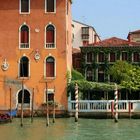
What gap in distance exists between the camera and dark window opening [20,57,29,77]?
2517 centimetres

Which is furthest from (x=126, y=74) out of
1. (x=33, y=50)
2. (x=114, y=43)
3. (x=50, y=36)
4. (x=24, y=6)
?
(x=24, y=6)

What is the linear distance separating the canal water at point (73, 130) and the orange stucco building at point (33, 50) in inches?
95.9

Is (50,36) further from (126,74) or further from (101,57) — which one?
(101,57)

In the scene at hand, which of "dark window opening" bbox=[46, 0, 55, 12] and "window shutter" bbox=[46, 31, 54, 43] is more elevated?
"dark window opening" bbox=[46, 0, 55, 12]

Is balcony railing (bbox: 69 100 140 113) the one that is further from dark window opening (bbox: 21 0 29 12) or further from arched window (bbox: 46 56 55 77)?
dark window opening (bbox: 21 0 29 12)

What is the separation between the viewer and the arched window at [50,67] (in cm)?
2508

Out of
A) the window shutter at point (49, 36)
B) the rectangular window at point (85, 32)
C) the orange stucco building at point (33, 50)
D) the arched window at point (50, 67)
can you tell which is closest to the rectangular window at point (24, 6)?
the orange stucco building at point (33, 50)

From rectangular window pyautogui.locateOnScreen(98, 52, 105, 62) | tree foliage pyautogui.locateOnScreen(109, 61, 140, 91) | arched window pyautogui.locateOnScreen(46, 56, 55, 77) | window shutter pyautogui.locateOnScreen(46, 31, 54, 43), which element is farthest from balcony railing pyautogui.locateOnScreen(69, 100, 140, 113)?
rectangular window pyautogui.locateOnScreen(98, 52, 105, 62)

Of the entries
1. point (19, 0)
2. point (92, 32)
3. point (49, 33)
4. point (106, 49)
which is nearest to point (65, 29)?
point (49, 33)

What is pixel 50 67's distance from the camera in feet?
82.3

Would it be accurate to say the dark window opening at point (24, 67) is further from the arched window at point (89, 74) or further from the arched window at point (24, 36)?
the arched window at point (89, 74)

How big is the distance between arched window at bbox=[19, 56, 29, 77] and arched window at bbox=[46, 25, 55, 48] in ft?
3.73

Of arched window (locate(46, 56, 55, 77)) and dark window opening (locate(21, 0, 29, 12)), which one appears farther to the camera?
dark window opening (locate(21, 0, 29, 12))

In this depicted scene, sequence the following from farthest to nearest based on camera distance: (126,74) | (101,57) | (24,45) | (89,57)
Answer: (89,57)
(101,57)
(126,74)
(24,45)
